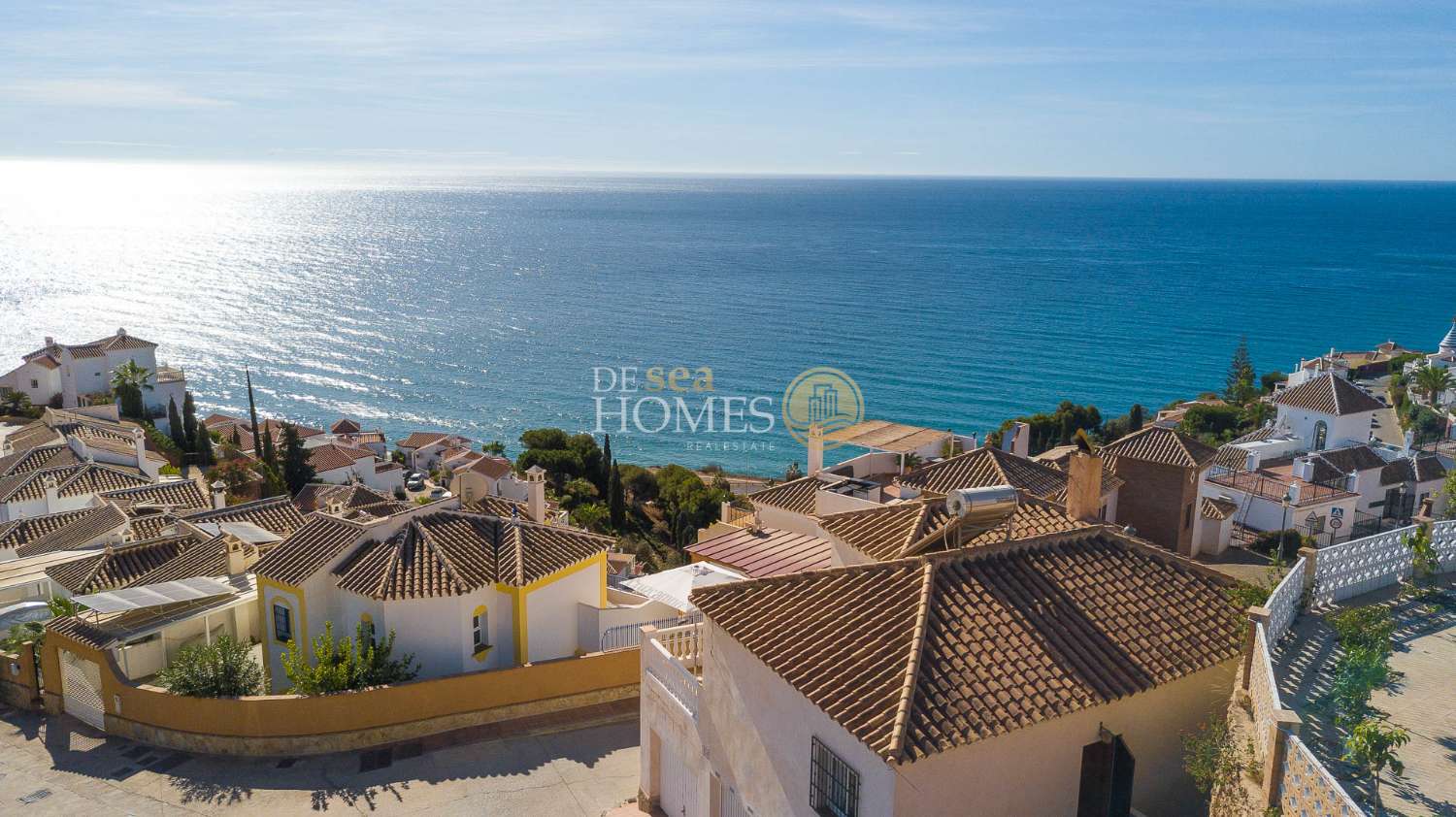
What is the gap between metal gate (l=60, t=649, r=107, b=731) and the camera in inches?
676

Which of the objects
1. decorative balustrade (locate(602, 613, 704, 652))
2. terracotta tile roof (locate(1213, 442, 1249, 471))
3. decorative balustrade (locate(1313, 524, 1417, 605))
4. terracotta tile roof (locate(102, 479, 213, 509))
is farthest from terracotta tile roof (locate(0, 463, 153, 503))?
terracotta tile roof (locate(1213, 442, 1249, 471))

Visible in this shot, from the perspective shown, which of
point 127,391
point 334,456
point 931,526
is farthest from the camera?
point 127,391

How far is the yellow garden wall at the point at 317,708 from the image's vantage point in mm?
16344

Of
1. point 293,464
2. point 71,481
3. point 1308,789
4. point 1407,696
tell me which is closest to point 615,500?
point 293,464

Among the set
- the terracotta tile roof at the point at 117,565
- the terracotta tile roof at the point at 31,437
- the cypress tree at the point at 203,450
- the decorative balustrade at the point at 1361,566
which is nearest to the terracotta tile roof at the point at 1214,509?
the decorative balustrade at the point at 1361,566

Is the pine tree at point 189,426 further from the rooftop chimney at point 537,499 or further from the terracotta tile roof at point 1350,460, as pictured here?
the terracotta tile roof at point 1350,460

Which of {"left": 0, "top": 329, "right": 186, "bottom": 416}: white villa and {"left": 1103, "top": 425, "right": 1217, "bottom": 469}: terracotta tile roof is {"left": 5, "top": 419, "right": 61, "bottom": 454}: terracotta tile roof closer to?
{"left": 0, "top": 329, "right": 186, "bottom": 416}: white villa

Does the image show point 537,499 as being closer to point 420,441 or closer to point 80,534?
point 80,534

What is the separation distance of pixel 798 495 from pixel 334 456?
37.4 meters

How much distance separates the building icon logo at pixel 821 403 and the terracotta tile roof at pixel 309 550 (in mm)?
43272

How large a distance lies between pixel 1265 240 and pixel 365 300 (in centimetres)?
17067

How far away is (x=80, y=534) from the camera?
26.0m

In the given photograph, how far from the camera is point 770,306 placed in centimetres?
11588

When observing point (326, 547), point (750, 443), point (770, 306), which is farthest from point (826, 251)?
point (326, 547)
